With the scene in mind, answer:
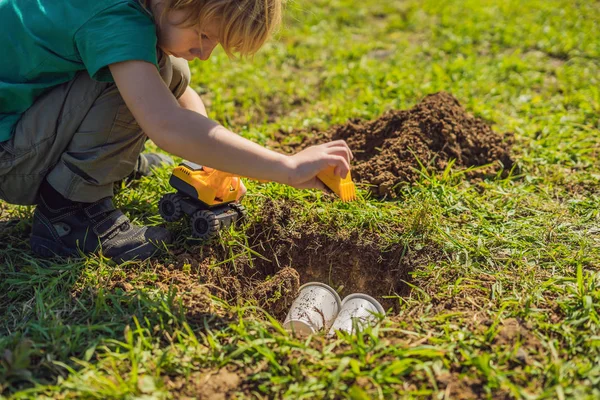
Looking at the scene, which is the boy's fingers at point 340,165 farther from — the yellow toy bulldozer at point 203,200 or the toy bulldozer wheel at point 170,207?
the toy bulldozer wheel at point 170,207

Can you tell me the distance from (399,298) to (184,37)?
1.41m

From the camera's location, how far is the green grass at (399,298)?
212 cm

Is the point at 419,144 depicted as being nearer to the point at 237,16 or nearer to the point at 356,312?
the point at 356,312

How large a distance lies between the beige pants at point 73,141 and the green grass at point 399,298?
0.35 m

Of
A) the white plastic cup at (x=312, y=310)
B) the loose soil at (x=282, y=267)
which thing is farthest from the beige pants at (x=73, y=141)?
the white plastic cup at (x=312, y=310)

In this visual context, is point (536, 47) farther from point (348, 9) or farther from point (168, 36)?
point (168, 36)

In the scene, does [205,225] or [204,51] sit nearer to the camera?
[204,51]

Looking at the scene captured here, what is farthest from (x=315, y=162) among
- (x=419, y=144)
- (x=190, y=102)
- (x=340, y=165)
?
(x=419, y=144)

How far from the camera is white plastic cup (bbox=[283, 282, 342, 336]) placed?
2.52 m

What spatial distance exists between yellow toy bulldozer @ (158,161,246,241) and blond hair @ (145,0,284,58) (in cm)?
66

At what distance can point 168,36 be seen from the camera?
2.45 metres

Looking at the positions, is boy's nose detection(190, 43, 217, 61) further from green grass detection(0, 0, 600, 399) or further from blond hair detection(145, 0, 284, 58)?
green grass detection(0, 0, 600, 399)

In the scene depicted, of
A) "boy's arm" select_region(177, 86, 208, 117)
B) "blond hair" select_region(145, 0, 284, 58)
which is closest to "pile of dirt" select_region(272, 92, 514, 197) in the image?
"boy's arm" select_region(177, 86, 208, 117)

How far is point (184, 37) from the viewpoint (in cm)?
242
